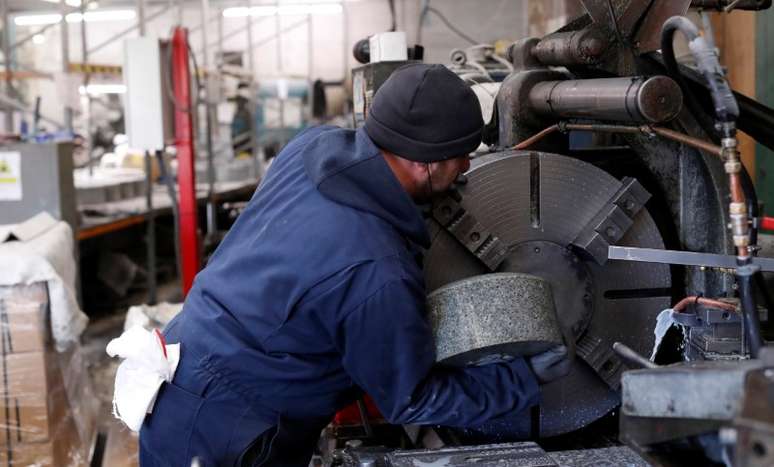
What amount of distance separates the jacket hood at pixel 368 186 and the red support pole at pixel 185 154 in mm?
2901

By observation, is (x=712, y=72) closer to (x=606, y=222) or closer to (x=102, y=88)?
(x=606, y=222)

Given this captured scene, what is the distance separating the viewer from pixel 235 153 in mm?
8953

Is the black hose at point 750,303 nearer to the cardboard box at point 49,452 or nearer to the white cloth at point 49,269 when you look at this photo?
the white cloth at point 49,269

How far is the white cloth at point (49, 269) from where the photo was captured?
276 cm

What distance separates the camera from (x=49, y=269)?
2787mm

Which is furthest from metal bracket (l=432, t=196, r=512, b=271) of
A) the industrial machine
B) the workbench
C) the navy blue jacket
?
the workbench

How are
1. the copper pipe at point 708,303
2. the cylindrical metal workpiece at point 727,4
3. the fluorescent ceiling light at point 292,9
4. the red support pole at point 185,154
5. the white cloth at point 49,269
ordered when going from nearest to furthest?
the copper pipe at point 708,303 < the cylindrical metal workpiece at point 727,4 < the white cloth at point 49,269 < the red support pole at point 185,154 < the fluorescent ceiling light at point 292,9

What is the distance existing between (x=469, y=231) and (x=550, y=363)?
325mm

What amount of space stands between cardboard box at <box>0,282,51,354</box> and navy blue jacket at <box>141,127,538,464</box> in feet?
4.14

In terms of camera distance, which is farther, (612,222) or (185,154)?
(185,154)

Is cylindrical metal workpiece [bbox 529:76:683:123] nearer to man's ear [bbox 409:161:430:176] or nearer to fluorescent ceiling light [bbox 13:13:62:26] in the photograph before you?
man's ear [bbox 409:161:430:176]

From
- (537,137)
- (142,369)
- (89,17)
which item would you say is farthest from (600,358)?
(89,17)

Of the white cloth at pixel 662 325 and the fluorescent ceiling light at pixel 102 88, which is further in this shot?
the fluorescent ceiling light at pixel 102 88

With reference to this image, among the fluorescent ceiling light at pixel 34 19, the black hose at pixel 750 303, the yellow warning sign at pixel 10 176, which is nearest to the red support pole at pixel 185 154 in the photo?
the yellow warning sign at pixel 10 176
